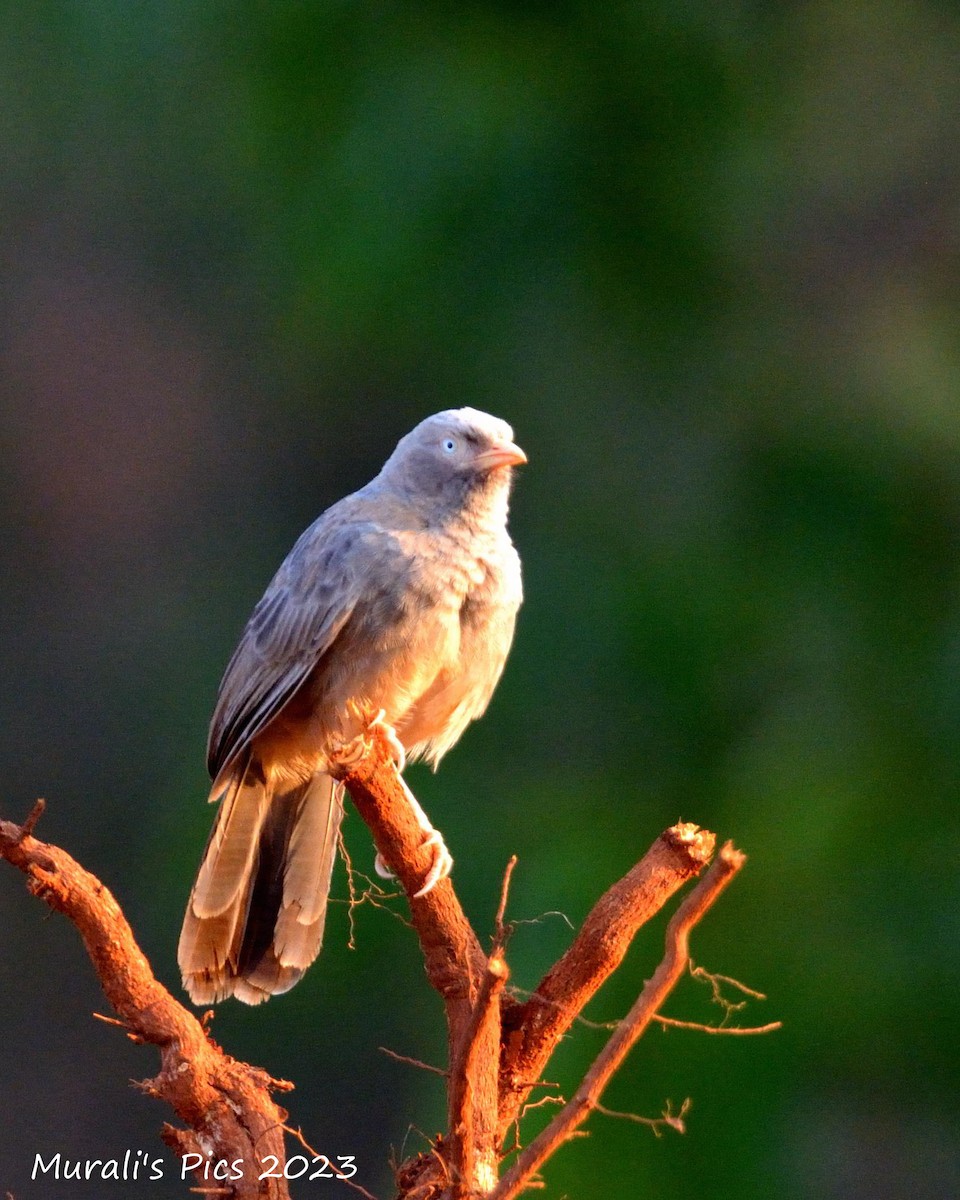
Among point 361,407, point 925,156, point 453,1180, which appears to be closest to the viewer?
point 453,1180

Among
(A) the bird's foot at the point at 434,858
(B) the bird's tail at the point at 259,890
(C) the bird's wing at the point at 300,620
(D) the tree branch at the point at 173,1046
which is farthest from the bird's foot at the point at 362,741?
(B) the bird's tail at the point at 259,890

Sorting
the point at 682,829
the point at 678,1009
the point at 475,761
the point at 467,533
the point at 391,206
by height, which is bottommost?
the point at 678,1009

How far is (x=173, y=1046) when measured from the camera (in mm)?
2652

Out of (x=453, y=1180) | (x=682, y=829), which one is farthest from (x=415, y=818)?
(x=453, y=1180)

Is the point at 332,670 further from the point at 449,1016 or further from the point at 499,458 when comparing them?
the point at 449,1016

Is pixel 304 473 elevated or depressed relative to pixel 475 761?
elevated

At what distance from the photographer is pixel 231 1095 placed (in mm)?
2668

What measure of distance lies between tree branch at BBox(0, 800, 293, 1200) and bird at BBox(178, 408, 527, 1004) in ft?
2.99

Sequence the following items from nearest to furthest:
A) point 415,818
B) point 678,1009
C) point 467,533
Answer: point 415,818
point 467,533
point 678,1009

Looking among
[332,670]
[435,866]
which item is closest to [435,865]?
[435,866]

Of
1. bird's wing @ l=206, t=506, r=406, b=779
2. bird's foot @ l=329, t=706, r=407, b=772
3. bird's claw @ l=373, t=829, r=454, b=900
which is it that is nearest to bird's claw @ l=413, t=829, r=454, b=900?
bird's claw @ l=373, t=829, r=454, b=900

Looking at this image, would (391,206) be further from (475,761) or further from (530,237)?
(475,761)

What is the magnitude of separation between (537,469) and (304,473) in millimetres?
1384

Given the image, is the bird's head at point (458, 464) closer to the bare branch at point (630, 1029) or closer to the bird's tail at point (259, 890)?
the bird's tail at point (259, 890)
